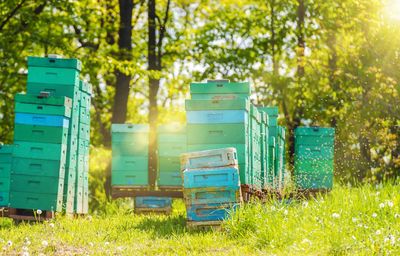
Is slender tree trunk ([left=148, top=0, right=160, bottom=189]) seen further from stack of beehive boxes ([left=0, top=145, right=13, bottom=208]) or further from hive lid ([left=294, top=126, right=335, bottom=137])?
stack of beehive boxes ([left=0, top=145, right=13, bottom=208])

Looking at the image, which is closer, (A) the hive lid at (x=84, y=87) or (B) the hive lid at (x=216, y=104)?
(B) the hive lid at (x=216, y=104)

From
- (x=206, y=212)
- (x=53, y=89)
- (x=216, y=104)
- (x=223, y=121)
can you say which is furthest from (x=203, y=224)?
(x=53, y=89)

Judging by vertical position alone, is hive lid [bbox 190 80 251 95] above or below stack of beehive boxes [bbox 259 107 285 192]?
above

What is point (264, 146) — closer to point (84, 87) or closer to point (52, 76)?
point (84, 87)

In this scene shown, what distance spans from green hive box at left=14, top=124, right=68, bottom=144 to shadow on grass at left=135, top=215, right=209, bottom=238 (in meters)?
2.09

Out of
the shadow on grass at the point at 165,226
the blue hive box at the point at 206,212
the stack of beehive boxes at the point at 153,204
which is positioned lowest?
the stack of beehive boxes at the point at 153,204

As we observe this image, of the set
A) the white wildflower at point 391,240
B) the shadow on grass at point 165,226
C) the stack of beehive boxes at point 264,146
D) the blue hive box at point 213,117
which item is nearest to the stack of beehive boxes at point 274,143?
the stack of beehive boxes at point 264,146

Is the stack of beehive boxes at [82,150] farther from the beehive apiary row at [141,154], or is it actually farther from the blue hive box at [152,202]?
the blue hive box at [152,202]

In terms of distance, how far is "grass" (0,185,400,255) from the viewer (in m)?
7.62

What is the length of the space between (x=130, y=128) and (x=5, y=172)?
2829mm

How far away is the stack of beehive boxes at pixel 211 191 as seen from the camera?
10.2 metres

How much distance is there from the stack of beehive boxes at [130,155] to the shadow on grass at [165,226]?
11.5 feet

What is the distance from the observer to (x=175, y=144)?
14961mm

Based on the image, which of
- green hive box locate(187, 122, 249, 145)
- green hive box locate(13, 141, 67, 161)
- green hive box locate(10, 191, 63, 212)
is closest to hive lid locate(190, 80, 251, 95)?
green hive box locate(187, 122, 249, 145)
